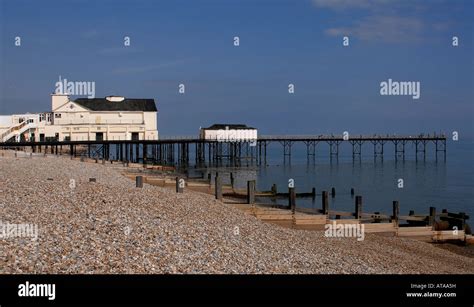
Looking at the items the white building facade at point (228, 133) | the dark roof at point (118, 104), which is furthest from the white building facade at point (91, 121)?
the white building facade at point (228, 133)

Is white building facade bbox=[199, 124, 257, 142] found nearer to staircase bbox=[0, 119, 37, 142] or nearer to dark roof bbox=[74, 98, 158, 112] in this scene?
dark roof bbox=[74, 98, 158, 112]

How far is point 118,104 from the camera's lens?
61.8 m

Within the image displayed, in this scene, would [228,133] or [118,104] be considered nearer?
[118,104]

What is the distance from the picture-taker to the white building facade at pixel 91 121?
199ft

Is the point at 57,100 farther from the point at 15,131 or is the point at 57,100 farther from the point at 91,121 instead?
the point at 15,131

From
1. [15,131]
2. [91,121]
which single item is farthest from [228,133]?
[15,131]

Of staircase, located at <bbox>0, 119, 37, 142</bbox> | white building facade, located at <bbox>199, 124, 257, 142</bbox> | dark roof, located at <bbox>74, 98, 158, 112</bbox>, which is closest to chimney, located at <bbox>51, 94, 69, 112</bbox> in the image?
dark roof, located at <bbox>74, 98, 158, 112</bbox>

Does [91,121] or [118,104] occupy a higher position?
[118,104]

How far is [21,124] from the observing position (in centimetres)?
5991

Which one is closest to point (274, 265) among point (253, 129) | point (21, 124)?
point (21, 124)

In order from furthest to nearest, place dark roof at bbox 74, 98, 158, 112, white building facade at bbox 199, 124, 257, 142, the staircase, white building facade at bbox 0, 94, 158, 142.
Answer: white building facade at bbox 199, 124, 257, 142, dark roof at bbox 74, 98, 158, 112, white building facade at bbox 0, 94, 158, 142, the staircase

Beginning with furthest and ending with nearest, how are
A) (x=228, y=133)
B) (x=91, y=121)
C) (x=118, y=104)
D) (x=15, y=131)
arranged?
(x=228, y=133)
(x=118, y=104)
(x=91, y=121)
(x=15, y=131)

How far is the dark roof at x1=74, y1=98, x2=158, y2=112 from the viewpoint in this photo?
201 feet

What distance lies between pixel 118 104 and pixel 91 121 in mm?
3138
